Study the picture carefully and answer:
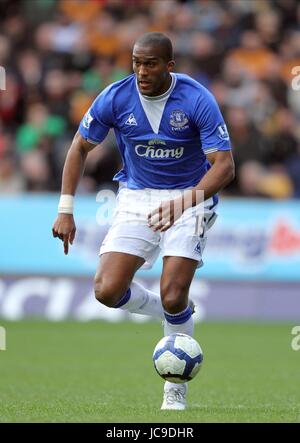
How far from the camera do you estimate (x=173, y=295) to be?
7.45 m

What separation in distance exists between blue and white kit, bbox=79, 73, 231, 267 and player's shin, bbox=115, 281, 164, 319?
214 millimetres

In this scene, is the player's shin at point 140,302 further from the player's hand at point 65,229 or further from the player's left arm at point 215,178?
the player's left arm at point 215,178

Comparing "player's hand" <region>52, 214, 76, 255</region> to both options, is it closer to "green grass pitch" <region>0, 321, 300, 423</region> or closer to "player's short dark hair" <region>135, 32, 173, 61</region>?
"green grass pitch" <region>0, 321, 300, 423</region>

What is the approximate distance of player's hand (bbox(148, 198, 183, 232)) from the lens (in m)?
7.37

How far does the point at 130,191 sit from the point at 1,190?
8233mm

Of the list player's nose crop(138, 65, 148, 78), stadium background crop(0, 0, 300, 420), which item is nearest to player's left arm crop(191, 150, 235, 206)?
player's nose crop(138, 65, 148, 78)

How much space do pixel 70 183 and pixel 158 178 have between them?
2.05 feet

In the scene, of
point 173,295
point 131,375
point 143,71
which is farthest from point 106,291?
point 131,375

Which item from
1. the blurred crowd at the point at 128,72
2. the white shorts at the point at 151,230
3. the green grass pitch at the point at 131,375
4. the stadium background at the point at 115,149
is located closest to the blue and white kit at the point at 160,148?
the white shorts at the point at 151,230

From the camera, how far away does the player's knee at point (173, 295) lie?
745cm

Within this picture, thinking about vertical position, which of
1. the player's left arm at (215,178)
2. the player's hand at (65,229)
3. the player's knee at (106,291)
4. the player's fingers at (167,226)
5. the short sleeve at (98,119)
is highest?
the short sleeve at (98,119)

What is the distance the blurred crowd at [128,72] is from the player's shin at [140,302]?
7950 mm

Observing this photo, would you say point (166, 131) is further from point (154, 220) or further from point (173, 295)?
point (173, 295)
